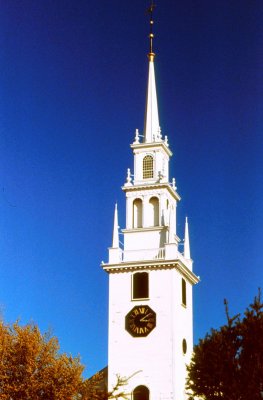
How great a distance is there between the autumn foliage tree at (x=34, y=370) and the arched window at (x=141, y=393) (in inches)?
462

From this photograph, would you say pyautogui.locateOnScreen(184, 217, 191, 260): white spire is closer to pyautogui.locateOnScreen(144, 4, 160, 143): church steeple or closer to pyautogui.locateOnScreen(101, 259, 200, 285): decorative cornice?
pyautogui.locateOnScreen(101, 259, 200, 285): decorative cornice

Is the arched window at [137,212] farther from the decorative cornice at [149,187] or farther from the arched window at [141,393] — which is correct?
the arched window at [141,393]

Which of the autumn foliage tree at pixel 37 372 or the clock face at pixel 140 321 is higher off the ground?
the clock face at pixel 140 321

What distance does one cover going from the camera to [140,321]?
61.1 meters

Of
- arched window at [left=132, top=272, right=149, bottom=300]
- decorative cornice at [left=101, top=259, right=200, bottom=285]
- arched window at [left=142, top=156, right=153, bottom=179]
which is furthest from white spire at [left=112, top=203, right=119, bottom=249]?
arched window at [left=142, top=156, right=153, bottom=179]

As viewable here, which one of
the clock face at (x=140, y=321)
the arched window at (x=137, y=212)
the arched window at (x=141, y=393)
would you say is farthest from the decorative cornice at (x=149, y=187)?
the arched window at (x=141, y=393)

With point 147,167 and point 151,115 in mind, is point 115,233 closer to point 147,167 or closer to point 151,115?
point 147,167

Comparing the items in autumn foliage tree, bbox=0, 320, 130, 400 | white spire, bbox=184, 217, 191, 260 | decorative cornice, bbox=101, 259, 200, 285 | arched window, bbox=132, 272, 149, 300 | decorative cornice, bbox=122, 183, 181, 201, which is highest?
decorative cornice, bbox=122, 183, 181, 201

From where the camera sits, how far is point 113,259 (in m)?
63.3

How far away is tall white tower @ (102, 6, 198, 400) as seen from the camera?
196 ft

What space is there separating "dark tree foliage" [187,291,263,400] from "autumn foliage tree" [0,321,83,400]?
21.9 ft

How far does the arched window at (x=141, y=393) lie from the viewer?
59.5 m

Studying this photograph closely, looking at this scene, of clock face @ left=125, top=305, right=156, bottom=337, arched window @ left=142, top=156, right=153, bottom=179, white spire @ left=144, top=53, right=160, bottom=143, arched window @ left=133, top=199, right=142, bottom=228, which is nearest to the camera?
clock face @ left=125, top=305, right=156, bottom=337

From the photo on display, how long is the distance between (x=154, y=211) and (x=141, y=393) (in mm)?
13680
